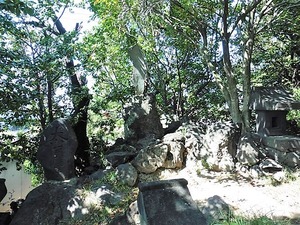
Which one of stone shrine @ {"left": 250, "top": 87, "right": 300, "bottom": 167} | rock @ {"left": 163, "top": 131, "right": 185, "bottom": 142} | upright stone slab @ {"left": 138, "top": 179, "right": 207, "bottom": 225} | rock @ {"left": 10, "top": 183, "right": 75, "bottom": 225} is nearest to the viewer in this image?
upright stone slab @ {"left": 138, "top": 179, "right": 207, "bottom": 225}

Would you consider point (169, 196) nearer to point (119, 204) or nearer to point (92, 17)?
point (119, 204)

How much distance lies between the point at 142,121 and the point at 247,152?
242cm

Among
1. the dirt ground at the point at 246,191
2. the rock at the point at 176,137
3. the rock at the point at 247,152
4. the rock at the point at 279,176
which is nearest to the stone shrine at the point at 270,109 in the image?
the rock at the point at 247,152

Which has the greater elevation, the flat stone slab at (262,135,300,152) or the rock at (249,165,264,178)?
the flat stone slab at (262,135,300,152)

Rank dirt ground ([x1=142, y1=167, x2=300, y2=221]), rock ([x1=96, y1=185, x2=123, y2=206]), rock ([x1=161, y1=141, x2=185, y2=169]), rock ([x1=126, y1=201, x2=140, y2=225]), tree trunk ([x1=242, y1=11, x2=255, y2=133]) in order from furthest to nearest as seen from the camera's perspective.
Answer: tree trunk ([x1=242, y1=11, x2=255, y2=133]), rock ([x1=161, y1=141, x2=185, y2=169]), rock ([x1=96, y1=185, x2=123, y2=206]), dirt ground ([x1=142, y1=167, x2=300, y2=221]), rock ([x1=126, y1=201, x2=140, y2=225])

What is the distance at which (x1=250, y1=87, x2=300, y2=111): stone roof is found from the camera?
597 cm

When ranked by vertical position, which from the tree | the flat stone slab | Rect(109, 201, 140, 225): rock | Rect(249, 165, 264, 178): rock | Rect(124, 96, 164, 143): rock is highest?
the tree

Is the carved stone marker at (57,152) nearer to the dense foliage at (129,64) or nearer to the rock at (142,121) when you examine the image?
the dense foliage at (129,64)

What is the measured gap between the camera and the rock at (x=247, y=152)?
5.62 metres

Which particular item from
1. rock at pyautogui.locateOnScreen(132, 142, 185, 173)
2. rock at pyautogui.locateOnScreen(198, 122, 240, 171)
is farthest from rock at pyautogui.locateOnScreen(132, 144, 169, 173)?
rock at pyautogui.locateOnScreen(198, 122, 240, 171)

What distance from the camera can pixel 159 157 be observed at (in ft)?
19.0

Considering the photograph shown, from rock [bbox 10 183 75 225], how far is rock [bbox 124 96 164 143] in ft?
6.32

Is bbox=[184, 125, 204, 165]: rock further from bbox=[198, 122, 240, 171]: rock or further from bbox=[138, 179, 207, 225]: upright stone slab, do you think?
bbox=[138, 179, 207, 225]: upright stone slab

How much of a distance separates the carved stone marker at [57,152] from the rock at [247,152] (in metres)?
3.48
